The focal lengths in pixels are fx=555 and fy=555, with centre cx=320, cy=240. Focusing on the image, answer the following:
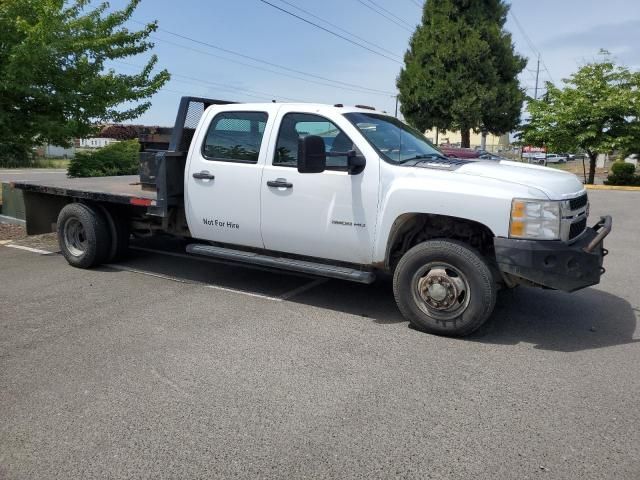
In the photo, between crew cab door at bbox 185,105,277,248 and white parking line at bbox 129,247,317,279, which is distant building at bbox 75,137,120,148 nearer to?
white parking line at bbox 129,247,317,279

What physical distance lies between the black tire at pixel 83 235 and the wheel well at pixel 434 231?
3.76 metres

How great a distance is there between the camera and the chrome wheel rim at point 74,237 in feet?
23.0

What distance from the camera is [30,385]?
374cm

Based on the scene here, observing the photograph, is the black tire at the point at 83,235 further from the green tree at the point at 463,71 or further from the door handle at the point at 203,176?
the green tree at the point at 463,71

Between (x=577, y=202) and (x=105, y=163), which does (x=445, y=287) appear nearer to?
(x=577, y=202)

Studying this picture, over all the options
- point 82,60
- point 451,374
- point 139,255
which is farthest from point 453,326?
point 82,60

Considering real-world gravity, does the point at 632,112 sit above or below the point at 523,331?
above

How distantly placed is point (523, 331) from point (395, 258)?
130 centimetres

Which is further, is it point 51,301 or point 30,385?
point 51,301

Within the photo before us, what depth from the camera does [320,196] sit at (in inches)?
202

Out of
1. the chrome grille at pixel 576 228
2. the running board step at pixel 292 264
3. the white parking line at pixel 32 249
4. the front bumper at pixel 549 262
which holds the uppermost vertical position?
the chrome grille at pixel 576 228

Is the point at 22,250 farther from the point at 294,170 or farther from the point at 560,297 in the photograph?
the point at 560,297

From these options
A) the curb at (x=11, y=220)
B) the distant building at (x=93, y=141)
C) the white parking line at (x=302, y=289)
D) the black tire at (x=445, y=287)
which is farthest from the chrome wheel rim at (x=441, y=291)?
the distant building at (x=93, y=141)

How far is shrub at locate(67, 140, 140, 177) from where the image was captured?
1149 cm
